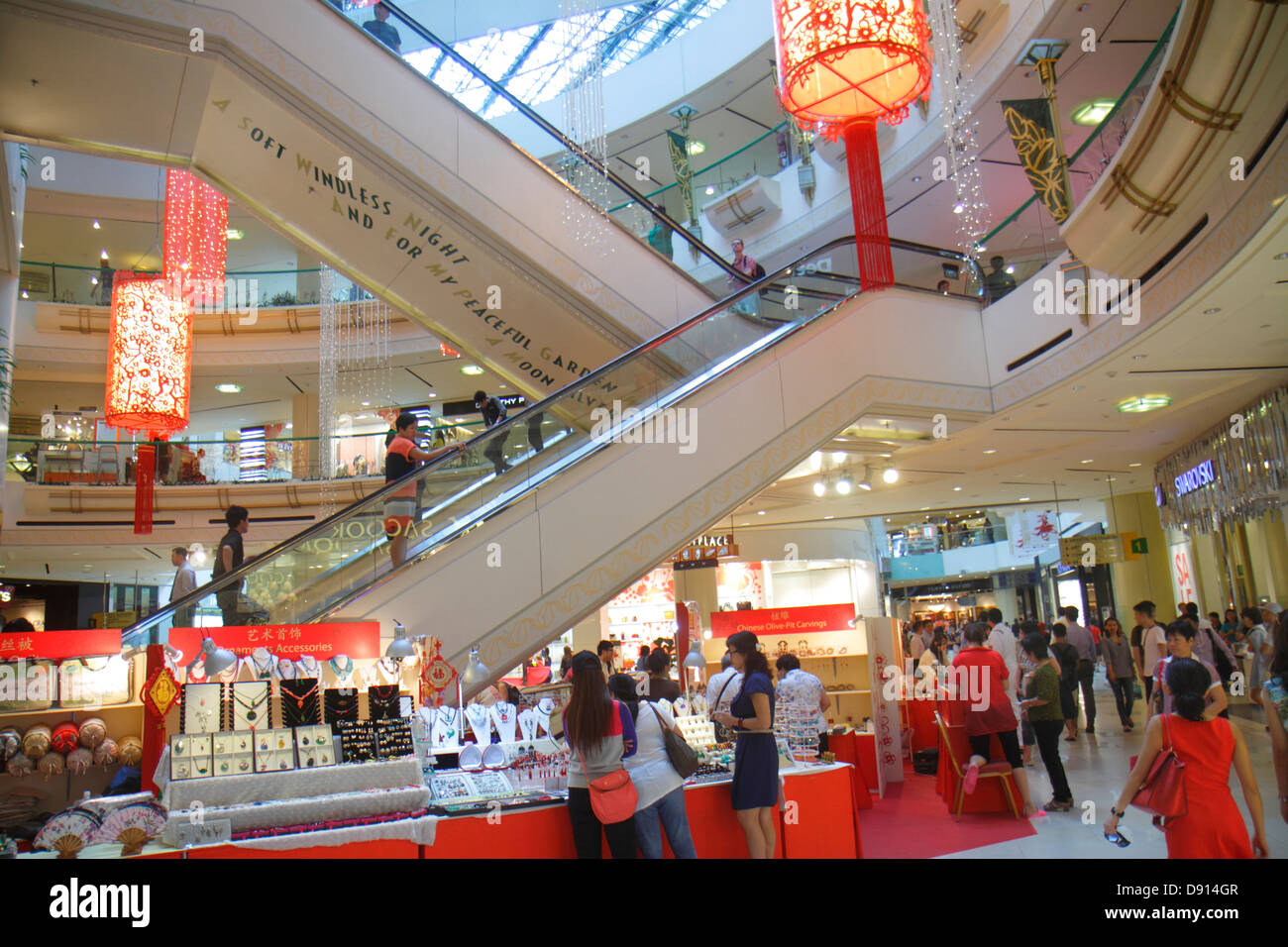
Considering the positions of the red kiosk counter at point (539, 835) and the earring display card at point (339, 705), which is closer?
the red kiosk counter at point (539, 835)

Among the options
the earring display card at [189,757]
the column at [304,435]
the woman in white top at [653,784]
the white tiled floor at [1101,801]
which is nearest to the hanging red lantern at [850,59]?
the woman in white top at [653,784]

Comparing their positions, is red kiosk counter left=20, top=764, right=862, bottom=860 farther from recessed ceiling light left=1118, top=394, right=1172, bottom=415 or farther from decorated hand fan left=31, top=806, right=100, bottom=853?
recessed ceiling light left=1118, top=394, right=1172, bottom=415

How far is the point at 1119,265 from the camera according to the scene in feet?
23.5

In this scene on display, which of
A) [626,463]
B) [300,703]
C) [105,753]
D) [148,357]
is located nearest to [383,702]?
[300,703]

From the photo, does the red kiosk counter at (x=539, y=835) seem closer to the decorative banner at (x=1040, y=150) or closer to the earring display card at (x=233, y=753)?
the earring display card at (x=233, y=753)

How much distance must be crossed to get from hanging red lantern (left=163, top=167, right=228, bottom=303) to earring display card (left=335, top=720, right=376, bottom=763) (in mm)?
8068

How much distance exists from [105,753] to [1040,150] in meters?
8.58

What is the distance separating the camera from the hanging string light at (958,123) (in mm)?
9312

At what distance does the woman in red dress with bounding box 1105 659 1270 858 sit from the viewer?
3.77 metres

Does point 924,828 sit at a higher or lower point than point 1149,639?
lower

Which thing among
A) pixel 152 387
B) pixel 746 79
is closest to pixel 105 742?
pixel 152 387

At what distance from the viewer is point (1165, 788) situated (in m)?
3.87

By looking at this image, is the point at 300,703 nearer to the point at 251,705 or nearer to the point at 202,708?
the point at 251,705

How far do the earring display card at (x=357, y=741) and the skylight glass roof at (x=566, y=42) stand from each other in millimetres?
14117
